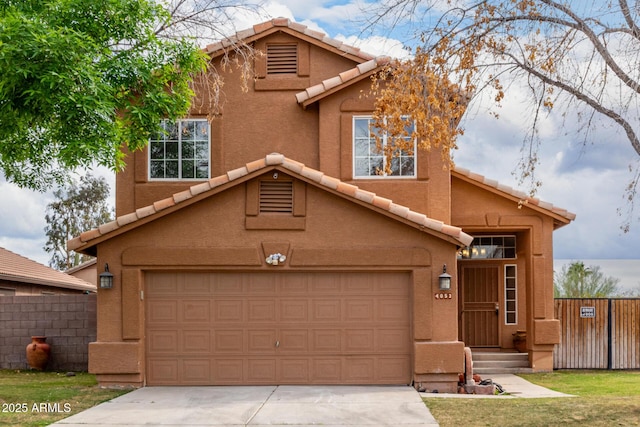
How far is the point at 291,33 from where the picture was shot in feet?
59.5

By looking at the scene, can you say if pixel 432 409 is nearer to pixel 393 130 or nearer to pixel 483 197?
pixel 393 130

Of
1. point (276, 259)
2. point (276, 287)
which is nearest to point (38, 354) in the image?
point (276, 287)

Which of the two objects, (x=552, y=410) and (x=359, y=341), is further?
(x=359, y=341)

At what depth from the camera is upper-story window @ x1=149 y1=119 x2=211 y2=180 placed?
18.0 m

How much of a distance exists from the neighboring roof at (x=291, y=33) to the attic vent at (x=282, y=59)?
1.12 ft

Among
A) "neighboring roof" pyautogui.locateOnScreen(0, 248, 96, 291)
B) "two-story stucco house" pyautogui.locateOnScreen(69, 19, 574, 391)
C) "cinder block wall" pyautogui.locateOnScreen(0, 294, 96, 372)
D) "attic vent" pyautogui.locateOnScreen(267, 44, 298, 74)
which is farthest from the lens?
"neighboring roof" pyautogui.locateOnScreen(0, 248, 96, 291)

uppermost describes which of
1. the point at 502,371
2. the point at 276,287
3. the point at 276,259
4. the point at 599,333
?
the point at 276,259

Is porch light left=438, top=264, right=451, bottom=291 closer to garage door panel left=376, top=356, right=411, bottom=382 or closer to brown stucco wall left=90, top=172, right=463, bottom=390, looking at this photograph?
brown stucco wall left=90, top=172, right=463, bottom=390

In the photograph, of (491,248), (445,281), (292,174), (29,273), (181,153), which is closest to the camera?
(445,281)

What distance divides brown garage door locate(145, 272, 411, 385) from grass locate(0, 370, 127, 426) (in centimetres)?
150

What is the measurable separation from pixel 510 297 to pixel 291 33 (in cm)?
873

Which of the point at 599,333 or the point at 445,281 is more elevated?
the point at 445,281

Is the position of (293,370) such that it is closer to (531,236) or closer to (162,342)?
(162,342)

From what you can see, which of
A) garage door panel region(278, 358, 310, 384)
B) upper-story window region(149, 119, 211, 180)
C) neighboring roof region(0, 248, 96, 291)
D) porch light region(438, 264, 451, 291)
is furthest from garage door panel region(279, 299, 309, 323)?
neighboring roof region(0, 248, 96, 291)
